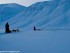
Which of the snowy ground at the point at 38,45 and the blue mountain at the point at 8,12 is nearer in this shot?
the snowy ground at the point at 38,45

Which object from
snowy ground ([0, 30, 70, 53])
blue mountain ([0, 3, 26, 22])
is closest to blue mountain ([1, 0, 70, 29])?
blue mountain ([0, 3, 26, 22])

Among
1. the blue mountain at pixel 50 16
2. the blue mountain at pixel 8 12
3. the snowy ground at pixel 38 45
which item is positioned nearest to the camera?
the snowy ground at pixel 38 45

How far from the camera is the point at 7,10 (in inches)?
6378

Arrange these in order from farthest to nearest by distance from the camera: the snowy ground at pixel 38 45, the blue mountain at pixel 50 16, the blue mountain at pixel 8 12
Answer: the blue mountain at pixel 8 12 < the blue mountain at pixel 50 16 < the snowy ground at pixel 38 45

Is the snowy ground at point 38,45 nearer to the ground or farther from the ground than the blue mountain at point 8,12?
nearer to the ground

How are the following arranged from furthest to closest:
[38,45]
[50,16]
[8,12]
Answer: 1. [8,12]
2. [50,16]
3. [38,45]

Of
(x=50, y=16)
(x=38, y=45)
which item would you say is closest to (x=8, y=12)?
(x=50, y=16)

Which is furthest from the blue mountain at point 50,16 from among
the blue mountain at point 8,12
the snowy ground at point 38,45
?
the snowy ground at point 38,45

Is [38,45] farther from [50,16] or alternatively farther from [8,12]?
[8,12]

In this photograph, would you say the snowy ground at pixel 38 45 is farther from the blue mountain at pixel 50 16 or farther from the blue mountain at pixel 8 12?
the blue mountain at pixel 8 12

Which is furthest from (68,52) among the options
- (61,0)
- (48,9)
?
(61,0)

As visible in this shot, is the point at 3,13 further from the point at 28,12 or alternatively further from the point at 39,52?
the point at 39,52

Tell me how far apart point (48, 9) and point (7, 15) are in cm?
4580

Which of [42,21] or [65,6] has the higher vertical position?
[65,6]
